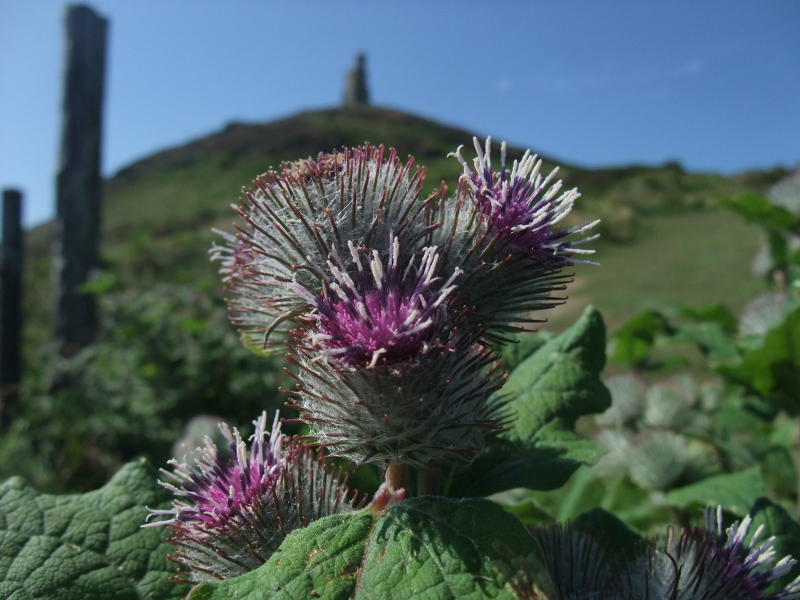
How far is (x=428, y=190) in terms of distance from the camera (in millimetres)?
1831

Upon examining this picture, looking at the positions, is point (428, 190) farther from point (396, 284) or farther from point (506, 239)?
point (396, 284)

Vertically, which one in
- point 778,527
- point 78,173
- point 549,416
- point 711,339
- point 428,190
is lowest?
point 778,527

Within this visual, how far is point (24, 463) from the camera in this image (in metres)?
6.25

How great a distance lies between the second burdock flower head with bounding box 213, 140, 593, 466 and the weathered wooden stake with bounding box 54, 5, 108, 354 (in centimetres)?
807

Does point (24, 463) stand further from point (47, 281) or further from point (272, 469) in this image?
point (47, 281)

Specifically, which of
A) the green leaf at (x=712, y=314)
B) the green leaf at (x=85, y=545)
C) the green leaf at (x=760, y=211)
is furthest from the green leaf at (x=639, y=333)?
the green leaf at (x=85, y=545)

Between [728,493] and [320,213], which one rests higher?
[320,213]

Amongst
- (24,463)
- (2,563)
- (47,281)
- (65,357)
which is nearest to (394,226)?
(2,563)

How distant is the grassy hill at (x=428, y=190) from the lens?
13.6 m

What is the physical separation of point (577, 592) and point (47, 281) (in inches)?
774

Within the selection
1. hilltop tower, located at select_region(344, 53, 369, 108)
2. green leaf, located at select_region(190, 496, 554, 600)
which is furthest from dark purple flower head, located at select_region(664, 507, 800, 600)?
hilltop tower, located at select_region(344, 53, 369, 108)

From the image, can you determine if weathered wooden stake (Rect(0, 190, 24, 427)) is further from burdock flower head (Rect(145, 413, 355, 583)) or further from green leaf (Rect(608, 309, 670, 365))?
burdock flower head (Rect(145, 413, 355, 583))

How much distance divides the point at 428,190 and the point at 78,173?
8183 millimetres

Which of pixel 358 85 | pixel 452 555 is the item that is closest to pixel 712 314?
pixel 452 555
